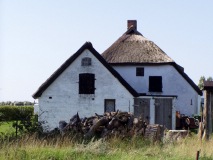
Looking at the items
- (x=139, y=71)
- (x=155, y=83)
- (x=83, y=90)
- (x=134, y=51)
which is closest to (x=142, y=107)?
(x=83, y=90)

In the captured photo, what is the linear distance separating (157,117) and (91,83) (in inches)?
187

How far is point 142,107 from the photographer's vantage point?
797 inches

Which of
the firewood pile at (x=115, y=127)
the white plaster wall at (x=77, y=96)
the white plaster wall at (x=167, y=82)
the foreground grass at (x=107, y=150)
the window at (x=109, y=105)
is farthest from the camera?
the white plaster wall at (x=167, y=82)

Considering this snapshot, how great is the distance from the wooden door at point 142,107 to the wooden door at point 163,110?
0.60 m

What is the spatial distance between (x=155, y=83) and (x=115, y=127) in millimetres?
11651

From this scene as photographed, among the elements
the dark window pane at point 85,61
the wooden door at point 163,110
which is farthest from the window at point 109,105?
the wooden door at point 163,110

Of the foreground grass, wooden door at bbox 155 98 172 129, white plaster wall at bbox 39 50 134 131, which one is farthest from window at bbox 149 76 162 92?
the foreground grass

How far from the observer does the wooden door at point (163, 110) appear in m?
20.5

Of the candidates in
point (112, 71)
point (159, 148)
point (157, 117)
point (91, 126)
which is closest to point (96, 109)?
point (112, 71)

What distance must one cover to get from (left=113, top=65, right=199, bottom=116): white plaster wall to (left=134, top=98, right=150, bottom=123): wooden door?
13.2ft

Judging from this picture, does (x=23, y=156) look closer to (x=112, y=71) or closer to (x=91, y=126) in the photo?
(x=91, y=126)

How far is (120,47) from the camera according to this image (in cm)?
→ 2592

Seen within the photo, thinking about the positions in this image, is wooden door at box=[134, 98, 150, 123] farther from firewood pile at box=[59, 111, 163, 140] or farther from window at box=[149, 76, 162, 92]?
firewood pile at box=[59, 111, 163, 140]

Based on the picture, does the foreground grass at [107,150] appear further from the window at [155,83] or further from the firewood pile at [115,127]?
the window at [155,83]
